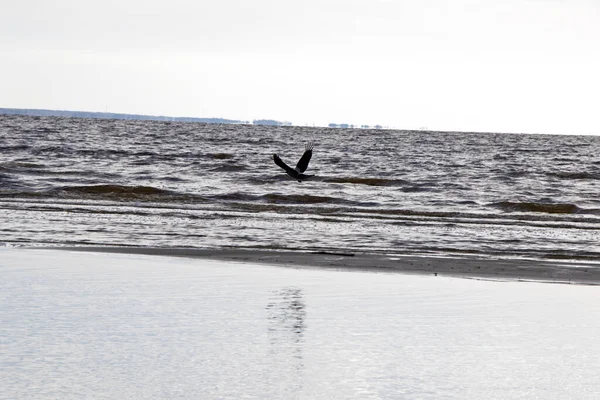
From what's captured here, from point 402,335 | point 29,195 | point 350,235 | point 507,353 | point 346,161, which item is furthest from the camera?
point 346,161

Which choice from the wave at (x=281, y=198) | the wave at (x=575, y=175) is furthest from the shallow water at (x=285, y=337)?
the wave at (x=575, y=175)

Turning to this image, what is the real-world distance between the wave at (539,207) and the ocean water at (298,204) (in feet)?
0.19

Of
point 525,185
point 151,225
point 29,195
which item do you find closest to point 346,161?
point 525,185

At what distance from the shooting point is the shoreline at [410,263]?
12.5m

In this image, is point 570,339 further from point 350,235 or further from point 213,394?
point 350,235

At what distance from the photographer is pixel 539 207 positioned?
92.3 feet

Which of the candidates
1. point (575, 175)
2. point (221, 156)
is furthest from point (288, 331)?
point (221, 156)

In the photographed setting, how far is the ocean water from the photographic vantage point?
1678cm

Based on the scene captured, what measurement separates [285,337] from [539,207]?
21.9 metres

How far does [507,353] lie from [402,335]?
0.89 m

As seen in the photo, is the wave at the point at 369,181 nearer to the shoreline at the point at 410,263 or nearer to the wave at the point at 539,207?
the wave at the point at 539,207

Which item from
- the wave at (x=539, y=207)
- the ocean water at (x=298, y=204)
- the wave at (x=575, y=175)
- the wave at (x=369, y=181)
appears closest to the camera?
the ocean water at (x=298, y=204)

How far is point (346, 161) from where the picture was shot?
53.1 m

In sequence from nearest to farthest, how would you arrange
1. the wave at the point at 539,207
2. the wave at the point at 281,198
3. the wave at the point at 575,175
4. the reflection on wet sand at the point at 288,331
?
the reflection on wet sand at the point at 288,331 < the wave at the point at 539,207 < the wave at the point at 281,198 < the wave at the point at 575,175
